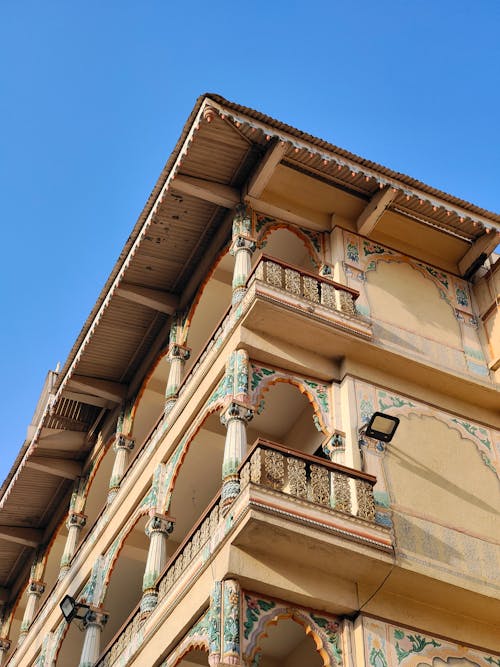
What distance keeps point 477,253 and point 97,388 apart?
734 centimetres

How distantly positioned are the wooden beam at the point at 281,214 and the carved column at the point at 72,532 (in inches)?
287

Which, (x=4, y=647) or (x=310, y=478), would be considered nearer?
(x=310, y=478)

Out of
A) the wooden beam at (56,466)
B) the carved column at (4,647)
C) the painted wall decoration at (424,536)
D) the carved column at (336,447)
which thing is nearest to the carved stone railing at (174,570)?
the carved column at (336,447)

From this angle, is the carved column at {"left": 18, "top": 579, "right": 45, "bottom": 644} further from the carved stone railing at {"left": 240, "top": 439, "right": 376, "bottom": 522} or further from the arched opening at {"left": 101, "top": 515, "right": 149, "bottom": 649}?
the carved stone railing at {"left": 240, "top": 439, "right": 376, "bottom": 522}

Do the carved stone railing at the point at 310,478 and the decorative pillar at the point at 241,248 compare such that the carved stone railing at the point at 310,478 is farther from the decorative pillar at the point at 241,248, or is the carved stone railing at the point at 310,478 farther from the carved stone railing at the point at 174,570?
the decorative pillar at the point at 241,248

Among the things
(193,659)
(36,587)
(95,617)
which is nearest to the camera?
(193,659)

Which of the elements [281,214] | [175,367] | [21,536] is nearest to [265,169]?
[281,214]

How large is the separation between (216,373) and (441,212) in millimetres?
4730

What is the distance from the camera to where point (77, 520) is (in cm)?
1875

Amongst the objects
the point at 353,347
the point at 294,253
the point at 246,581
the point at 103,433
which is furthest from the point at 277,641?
the point at 103,433

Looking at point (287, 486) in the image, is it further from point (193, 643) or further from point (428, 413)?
point (428, 413)

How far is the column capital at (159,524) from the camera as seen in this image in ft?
43.9

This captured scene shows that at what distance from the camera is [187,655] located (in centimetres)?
1103

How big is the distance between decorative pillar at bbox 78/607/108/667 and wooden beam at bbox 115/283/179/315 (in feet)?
16.7
